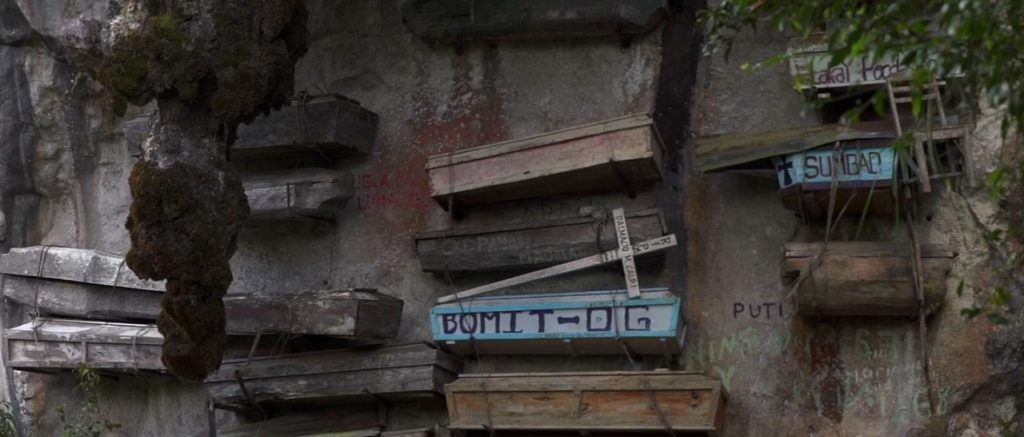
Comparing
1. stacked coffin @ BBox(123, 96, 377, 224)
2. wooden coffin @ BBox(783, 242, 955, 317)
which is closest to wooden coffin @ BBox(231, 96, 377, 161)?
stacked coffin @ BBox(123, 96, 377, 224)

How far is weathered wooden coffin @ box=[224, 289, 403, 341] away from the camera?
28.7ft

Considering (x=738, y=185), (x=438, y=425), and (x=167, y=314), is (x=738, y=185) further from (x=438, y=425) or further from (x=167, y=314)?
(x=167, y=314)

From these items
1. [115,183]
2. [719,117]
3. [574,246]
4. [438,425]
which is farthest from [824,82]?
[115,183]

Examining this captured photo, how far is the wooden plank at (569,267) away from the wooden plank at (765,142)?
0.45 metres

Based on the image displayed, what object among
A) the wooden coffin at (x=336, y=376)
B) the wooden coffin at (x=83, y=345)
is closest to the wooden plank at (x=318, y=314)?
the wooden coffin at (x=336, y=376)

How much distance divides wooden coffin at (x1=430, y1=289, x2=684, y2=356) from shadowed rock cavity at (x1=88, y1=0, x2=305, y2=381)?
133 cm

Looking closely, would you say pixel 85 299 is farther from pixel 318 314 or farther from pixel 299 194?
pixel 318 314

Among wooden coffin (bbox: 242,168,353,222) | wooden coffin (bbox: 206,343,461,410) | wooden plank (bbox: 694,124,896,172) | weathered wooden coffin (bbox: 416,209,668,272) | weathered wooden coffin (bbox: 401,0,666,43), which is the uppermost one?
weathered wooden coffin (bbox: 401,0,666,43)

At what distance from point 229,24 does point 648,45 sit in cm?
234

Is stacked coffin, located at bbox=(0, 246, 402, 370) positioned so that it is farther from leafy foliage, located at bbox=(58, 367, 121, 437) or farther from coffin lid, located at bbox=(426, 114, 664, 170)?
coffin lid, located at bbox=(426, 114, 664, 170)

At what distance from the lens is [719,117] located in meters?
8.77

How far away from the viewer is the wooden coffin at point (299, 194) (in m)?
9.16

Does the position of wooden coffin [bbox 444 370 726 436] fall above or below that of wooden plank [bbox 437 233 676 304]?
below

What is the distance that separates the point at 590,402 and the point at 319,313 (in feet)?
5.56
